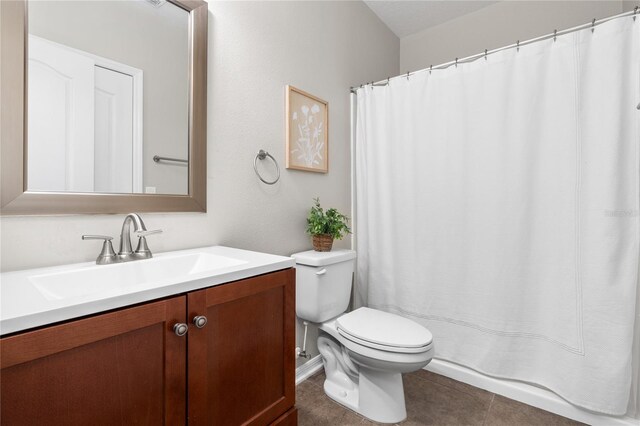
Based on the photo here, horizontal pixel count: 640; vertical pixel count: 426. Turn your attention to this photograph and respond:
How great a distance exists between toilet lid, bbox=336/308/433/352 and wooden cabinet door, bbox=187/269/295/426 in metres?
0.45

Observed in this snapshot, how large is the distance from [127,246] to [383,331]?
1114 mm

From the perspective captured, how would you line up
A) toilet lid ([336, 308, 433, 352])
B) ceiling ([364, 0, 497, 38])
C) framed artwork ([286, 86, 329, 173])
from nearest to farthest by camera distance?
toilet lid ([336, 308, 433, 352]), framed artwork ([286, 86, 329, 173]), ceiling ([364, 0, 497, 38])

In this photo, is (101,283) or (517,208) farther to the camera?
(517,208)

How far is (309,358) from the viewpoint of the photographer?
75.2 inches

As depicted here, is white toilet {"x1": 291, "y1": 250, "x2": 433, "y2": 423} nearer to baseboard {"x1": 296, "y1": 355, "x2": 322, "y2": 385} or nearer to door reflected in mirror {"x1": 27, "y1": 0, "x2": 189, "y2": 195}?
baseboard {"x1": 296, "y1": 355, "x2": 322, "y2": 385}

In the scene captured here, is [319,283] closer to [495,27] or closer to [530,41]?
[530,41]

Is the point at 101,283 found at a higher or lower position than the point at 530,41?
lower

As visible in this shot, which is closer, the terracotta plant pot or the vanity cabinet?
the vanity cabinet

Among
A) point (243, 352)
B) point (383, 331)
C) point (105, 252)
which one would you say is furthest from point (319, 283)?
point (105, 252)

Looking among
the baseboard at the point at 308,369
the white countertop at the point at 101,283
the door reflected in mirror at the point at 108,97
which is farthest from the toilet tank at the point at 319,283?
the door reflected in mirror at the point at 108,97

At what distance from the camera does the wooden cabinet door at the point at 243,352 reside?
84 centimetres

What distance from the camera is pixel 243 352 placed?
0.95 meters

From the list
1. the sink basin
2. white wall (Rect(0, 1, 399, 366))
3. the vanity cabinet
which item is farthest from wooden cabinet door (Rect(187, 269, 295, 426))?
white wall (Rect(0, 1, 399, 366))

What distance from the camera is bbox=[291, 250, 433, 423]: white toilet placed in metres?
1.41
